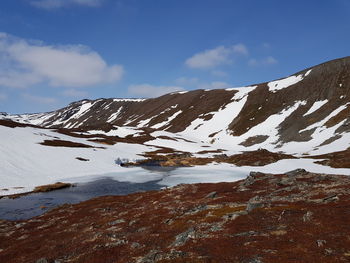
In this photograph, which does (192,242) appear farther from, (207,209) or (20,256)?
(20,256)

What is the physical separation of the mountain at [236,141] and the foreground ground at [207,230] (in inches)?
1080

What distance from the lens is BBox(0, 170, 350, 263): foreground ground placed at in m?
16.6

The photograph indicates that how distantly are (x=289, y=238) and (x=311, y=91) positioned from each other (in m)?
151

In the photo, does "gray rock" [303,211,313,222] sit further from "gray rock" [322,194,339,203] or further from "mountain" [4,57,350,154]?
"mountain" [4,57,350,154]

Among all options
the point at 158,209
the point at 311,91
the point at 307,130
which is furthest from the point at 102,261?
the point at 311,91

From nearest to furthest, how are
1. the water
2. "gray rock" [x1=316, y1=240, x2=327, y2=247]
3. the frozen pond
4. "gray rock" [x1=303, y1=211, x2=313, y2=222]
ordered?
1. "gray rock" [x1=316, y1=240, x2=327, y2=247]
2. "gray rock" [x1=303, y1=211, x2=313, y2=222]
3. the water
4. the frozen pond

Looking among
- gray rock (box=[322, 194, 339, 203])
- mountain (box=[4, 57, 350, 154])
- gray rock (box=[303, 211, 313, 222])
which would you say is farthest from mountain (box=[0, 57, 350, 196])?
gray rock (box=[303, 211, 313, 222])

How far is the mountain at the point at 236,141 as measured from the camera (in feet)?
238

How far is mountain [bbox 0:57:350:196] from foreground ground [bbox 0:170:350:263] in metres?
27.4

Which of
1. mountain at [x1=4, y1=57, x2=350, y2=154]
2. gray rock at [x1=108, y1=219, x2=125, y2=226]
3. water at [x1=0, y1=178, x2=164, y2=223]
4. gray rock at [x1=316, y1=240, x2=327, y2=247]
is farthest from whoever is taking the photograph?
mountain at [x1=4, y1=57, x2=350, y2=154]

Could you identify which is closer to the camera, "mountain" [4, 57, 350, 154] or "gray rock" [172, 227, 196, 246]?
"gray rock" [172, 227, 196, 246]

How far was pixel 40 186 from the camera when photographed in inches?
2344

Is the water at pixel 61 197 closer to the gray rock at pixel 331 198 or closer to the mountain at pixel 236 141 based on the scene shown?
the mountain at pixel 236 141

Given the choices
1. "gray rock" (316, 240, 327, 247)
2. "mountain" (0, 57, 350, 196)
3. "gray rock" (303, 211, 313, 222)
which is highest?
"mountain" (0, 57, 350, 196)
